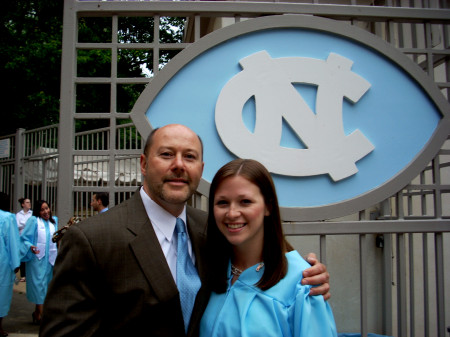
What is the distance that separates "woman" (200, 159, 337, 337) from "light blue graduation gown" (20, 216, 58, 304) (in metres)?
4.76

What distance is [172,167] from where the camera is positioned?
178cm

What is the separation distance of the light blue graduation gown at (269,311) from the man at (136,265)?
87mm

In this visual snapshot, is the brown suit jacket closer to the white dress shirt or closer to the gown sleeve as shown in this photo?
the white dress shirt

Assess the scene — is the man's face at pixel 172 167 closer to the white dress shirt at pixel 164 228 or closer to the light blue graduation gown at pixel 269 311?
the white dress shirt at pixel 164 228

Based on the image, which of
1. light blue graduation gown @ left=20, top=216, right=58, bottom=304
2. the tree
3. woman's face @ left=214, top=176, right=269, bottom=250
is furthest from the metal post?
woman's face @ left=214, top=176, right=269, bottom=250

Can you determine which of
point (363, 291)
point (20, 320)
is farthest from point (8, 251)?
point (363, 291)

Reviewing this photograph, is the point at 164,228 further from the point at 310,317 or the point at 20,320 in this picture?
the point at 20,320

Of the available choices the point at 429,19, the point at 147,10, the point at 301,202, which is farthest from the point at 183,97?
the point at 429,19

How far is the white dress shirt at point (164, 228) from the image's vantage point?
5.94 ft

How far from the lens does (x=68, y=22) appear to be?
8.11 feet

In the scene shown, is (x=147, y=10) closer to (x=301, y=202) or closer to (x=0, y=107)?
(x=301, y=202)

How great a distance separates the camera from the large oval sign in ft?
7.87

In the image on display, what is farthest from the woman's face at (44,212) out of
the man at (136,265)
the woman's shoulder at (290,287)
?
the woman's shoulder at (290,287)

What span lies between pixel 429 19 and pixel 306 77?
106 cm
